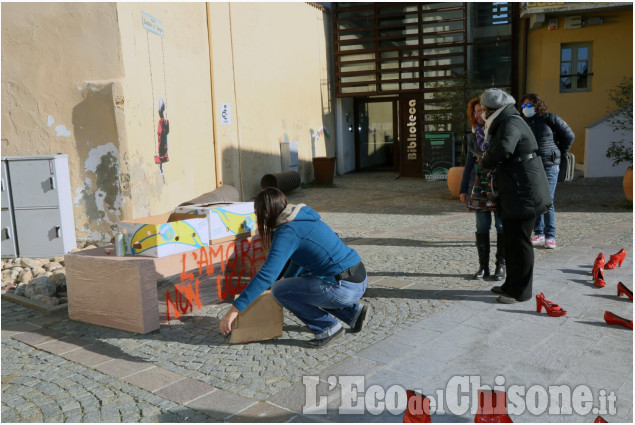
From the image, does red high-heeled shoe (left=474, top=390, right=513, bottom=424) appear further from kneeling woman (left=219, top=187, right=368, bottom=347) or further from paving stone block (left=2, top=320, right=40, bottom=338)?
paving stone block (left=2, top=320, right=40, bottom=338)

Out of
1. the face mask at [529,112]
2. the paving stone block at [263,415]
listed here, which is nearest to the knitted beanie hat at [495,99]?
the face mask at [529,112]

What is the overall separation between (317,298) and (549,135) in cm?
386

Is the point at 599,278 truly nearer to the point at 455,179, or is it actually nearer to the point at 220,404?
the point at 220,404

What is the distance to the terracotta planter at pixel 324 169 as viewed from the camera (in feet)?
51.2

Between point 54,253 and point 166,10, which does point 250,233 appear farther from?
point 166,10

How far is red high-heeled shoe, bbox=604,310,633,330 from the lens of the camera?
13.2ft

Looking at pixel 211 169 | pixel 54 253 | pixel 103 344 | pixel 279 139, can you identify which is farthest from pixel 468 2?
pixel 103 344

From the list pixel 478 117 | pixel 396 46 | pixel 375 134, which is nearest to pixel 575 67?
pixel 396 46

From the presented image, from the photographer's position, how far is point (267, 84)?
1372 centimetres

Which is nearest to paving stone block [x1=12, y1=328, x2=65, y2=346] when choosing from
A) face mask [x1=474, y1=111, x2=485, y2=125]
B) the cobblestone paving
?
the cobblestone paving

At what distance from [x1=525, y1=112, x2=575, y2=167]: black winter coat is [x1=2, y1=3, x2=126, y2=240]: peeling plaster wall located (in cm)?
578

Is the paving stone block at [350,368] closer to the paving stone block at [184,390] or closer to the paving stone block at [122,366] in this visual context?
the paving stone block at [184,390]

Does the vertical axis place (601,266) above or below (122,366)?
above

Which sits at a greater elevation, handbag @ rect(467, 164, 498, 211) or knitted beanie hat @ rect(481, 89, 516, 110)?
knitted beanie hat @ rect(481, 89, 516, 110)
